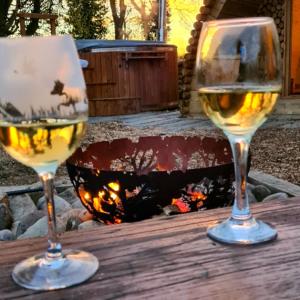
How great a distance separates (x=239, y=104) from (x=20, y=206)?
2.03 m

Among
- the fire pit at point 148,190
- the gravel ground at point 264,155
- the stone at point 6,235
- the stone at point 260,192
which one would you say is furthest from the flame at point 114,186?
the gravel ground at point 264,155

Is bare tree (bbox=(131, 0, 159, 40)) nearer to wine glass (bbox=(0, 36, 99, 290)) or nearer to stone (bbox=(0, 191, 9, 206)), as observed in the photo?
stone (bbox=(0, 191, 9, 206))

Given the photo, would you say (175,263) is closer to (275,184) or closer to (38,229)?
(38,229)

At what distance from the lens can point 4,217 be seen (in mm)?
2305

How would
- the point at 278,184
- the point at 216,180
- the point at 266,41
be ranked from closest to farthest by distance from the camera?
1. the point at 266,41
2. the point at 216,180
3. the point at 278,184

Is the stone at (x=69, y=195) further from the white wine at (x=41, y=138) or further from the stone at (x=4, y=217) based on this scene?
the white wine at (x=41, y=138)

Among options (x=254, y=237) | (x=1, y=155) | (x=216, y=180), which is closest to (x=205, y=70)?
(x=254, y=237)

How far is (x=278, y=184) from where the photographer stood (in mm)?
2580

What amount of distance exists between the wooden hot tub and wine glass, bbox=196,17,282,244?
748 cm

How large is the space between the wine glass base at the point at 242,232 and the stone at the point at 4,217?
1638 millimetres

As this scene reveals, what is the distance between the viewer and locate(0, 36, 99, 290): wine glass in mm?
608

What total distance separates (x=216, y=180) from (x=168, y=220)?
0.94 metres

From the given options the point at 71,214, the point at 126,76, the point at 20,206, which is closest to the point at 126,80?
the point at 126,76

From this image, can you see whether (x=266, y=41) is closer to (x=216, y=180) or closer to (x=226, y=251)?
(x=226, y=251)
